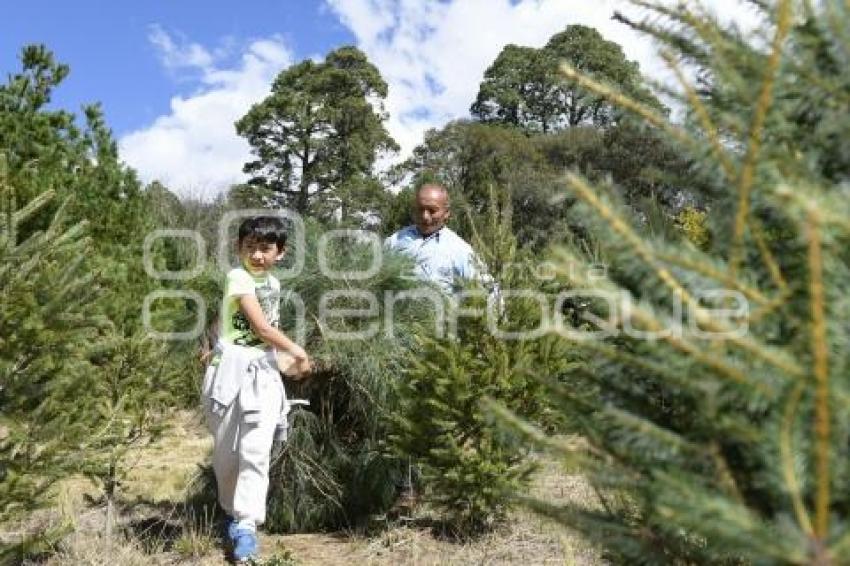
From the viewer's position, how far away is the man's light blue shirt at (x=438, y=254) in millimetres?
4895

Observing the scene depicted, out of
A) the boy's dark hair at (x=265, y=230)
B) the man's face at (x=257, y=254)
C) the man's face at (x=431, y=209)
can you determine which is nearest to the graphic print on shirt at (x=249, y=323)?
the man's face at (x=257, y=254)

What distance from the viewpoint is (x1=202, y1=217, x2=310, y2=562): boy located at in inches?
159

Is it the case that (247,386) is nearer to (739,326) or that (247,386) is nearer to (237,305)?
(237,305)

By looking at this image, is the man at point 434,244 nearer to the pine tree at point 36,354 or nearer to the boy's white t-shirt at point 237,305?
the boy's white t-shirt at point 237,305

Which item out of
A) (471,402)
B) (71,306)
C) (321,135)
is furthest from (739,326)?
(321,135)

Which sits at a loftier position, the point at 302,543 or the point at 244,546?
the point at 244,546


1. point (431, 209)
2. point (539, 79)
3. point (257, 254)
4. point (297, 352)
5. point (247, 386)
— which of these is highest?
point (539, 79)

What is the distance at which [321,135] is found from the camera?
2981cm

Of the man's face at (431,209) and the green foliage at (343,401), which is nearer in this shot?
the green foliage at (343,401)

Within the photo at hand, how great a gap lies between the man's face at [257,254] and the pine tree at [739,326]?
2.78 metres

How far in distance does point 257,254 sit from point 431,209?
1.31 meters

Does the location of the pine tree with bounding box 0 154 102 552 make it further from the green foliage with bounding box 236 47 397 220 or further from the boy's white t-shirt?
the green foliage with bounding box 236 47 397 220

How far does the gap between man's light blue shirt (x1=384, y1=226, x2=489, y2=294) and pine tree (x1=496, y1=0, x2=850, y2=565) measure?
11.1ft

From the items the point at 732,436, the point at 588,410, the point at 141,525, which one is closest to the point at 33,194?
the point at 141,525
